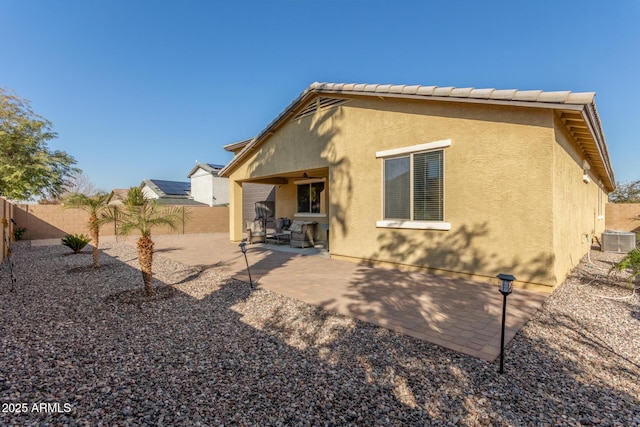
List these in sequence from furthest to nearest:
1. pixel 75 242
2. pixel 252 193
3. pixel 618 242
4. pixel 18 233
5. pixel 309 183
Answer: pixel 252 193
pixel 18 233
pixel 309 183
pixel 618 242
pixel 75 242

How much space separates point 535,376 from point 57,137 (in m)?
29.8

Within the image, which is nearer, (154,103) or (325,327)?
(325,327)

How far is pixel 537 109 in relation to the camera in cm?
575

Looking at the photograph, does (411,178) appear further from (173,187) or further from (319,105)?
(173,187)

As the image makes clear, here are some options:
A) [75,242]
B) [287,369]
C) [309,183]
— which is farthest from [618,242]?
[75,242]

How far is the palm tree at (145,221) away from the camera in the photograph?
5.88 m

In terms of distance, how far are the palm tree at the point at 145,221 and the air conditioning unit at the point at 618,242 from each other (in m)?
16.3

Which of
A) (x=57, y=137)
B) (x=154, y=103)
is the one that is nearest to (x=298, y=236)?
(x=154, y=103)

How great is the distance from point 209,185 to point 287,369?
96.8 ft

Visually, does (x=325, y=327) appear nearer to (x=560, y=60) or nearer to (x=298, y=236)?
(x=298, y=236)

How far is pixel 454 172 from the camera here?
6.82 meters

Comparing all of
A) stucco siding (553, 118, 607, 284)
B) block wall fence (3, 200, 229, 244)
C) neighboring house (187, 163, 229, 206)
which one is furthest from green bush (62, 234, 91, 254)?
neighboring house (187, 163, 229, 206)

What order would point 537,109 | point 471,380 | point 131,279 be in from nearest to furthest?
point 471,380 → point 537,109 → point 131,279

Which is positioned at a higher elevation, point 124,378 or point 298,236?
point 298,236
